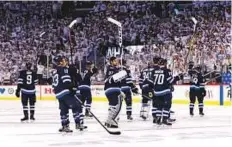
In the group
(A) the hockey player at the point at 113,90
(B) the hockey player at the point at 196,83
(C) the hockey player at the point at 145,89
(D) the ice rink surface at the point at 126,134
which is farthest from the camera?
(B) the hockey player at the point at 196,83

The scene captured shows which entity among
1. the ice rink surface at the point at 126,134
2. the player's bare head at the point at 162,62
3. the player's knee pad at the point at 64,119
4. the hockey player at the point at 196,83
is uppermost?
the player's bare head at the point at 162,62

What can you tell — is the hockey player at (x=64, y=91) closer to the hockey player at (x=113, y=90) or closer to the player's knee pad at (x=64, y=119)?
the player's knee pad at (x=64, y=119)

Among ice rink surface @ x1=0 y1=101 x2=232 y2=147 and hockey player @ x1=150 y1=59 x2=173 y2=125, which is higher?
hockey player @ x1=150 y1=59 x2=173 y2=125

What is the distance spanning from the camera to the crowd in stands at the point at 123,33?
19609 mm

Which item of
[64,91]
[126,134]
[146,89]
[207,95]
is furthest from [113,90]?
[207,95]

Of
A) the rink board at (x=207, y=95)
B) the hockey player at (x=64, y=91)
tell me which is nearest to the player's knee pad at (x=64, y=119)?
the hockey player at (x=64, y=91)

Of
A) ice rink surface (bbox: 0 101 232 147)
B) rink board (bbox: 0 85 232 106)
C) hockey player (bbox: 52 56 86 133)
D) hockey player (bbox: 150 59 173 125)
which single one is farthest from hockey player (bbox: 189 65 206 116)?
hockey player (bbox: 52 56 86 133)

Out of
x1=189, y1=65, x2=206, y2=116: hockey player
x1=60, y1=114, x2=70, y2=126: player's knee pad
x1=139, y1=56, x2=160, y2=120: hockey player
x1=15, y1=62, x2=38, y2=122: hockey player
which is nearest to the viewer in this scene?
x1=60, y1=114, x2=70, y2=126: player's knee pad

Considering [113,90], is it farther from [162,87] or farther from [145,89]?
[145,89]

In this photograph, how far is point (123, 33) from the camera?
77.8 ft

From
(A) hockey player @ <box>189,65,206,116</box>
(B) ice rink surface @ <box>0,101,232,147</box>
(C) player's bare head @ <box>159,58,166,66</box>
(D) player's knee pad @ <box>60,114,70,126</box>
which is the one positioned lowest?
(B) ice rink surface @ <box>0,101,232,147</box>

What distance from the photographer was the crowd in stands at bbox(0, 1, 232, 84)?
19609mm

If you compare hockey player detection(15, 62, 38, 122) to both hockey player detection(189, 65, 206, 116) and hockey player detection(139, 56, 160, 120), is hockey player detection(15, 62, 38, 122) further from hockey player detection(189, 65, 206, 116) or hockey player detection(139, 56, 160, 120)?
hockey player detection(189, 65, 206, 116)

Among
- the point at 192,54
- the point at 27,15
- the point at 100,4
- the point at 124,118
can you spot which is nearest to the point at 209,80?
the point at 192,54
